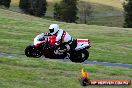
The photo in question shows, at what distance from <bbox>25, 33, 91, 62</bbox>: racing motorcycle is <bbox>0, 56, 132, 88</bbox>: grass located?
781mm

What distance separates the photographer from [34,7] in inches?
5276

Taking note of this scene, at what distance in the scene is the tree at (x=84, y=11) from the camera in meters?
161

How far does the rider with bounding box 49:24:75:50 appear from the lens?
84.2ft

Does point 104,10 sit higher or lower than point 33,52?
lower

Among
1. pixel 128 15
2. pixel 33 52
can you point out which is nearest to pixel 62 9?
pixel 128 15

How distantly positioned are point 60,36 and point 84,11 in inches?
5460

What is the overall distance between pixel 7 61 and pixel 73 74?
15.9ft

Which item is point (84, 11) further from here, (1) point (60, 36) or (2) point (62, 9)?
(1) point (60, 36)

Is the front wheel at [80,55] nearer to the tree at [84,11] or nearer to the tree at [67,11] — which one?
the tree at [67,11]

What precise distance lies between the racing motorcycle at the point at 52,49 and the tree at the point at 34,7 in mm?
107936

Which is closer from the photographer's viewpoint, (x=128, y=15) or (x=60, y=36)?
(x=60, y=36)

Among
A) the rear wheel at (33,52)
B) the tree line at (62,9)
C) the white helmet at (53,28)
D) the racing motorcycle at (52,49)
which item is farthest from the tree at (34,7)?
the white helmet at (53,28)

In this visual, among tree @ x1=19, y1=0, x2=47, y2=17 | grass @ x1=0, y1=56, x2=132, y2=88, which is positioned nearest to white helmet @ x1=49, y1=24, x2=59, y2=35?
grass @ x1=0, y1=56, x2=132, y2=88

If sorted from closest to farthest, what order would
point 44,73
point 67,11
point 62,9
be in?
point 44,73 → point 67,11 → point 62,9
